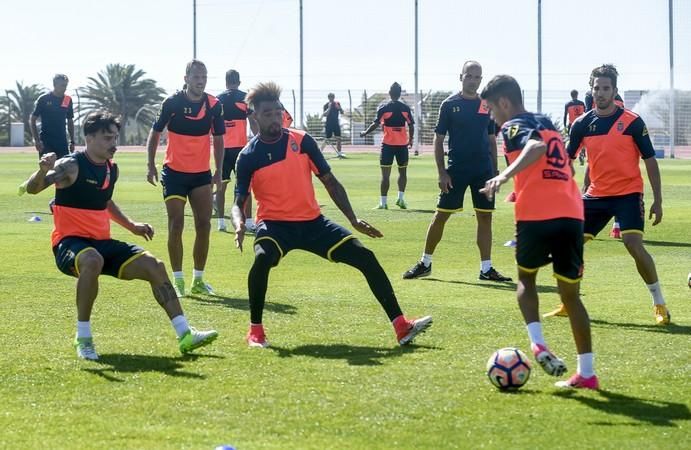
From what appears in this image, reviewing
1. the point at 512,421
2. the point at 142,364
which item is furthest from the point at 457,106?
the point at 512,421

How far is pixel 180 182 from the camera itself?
12.5 meters

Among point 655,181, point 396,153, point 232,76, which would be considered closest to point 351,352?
point 655,181

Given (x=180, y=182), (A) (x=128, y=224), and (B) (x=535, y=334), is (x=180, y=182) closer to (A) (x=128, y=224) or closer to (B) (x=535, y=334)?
(A) (x=128, y=224)

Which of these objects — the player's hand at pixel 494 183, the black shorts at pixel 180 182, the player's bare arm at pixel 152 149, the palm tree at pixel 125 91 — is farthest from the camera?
the palm tree at pixel 125 91

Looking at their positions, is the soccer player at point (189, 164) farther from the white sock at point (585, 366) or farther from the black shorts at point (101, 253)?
the white sock at point (585, 366)

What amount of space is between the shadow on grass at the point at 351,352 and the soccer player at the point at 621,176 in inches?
82.5

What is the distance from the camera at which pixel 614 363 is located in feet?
28.0

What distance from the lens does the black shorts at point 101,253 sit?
9.00m

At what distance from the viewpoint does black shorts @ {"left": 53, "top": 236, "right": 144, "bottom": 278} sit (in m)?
9.00

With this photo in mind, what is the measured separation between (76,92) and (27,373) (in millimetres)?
59649

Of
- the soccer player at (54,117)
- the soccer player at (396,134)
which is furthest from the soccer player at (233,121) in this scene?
the soccer player at (396,134)

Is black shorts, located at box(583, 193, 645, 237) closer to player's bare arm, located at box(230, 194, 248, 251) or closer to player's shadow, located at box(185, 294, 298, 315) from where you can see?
player's shadow, located at box(185, 294, 298, 315)

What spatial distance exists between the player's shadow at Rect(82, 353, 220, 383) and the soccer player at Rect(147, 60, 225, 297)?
3315 millimetres

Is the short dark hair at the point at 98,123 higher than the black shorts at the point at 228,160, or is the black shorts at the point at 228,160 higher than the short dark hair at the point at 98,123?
the short dark hair at the point at 98,123
